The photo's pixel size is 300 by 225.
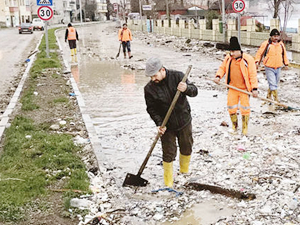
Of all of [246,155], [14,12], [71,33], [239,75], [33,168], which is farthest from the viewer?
[14,12]

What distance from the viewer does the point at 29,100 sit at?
9891 millimetres

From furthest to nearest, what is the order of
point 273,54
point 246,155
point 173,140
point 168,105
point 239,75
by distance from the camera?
point 273,54
point 239,75
point 246,155
point 173,140
point 168,105

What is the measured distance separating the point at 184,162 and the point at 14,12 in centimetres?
8694

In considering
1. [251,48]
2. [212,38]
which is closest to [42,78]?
[251,48]

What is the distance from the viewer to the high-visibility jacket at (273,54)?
9.08m

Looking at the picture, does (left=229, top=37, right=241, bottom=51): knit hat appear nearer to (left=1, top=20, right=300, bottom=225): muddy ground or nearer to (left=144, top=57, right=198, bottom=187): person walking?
(left=1, top=20, right=300, bottom=225): muddy ground

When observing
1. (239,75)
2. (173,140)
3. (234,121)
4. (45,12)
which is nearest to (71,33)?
(45,12)

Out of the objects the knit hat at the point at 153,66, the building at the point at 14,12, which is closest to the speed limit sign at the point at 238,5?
the knit hat at the point at 153,66

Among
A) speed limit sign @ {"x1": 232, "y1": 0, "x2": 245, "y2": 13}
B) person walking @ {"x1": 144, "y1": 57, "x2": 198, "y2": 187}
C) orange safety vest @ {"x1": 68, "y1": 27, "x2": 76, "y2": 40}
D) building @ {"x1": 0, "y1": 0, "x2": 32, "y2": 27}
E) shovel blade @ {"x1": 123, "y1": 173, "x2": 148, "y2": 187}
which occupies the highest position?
building @ {"x1": 0, "y1": 0, "x2": 32, "y2": 27}

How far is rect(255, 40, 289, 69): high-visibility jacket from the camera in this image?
29.8 feet

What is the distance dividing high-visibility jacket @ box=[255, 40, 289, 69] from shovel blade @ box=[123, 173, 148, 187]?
4.84m

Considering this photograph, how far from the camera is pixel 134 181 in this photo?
538 centimetres

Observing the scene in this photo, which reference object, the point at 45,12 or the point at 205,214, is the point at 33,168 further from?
the point at 45,12

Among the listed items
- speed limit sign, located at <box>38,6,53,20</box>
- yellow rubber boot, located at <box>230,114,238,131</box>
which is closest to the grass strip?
yellow rubber boot, located at <box>230,114,238,131</box>
